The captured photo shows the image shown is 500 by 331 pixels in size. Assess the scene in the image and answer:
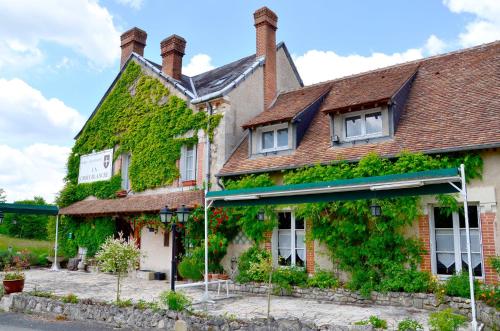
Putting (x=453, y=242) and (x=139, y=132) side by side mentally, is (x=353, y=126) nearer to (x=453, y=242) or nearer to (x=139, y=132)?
(x=453, y=242)

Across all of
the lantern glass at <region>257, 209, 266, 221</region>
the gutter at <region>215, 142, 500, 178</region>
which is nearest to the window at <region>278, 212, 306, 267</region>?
the lantern glass at <region>257, 209, 266, 221</region>

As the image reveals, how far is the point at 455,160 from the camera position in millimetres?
10250

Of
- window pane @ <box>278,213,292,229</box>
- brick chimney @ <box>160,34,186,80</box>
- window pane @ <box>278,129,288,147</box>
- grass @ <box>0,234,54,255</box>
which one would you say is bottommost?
grass @ <box>0,234,54,255</box>

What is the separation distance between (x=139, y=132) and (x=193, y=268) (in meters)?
6.99

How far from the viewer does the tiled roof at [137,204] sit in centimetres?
1464

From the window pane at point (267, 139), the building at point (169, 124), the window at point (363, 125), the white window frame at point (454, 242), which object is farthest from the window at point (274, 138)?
the white window frame at point (454, 242)

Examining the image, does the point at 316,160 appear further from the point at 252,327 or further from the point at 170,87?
the point at 170,87

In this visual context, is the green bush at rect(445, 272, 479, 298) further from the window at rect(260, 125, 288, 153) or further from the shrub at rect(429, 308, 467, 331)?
the window at rect(260, 125, 288, 153)

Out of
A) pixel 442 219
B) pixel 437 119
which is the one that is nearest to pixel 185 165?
pixel 437 119

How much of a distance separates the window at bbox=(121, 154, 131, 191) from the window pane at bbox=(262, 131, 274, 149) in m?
7.04

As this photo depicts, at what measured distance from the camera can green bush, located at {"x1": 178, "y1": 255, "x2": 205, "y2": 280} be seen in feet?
45.8

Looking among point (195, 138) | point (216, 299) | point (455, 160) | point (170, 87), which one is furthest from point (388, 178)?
point (170, 87)

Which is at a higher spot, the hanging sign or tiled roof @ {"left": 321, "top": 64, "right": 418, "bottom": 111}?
tiled roof @ {"left": 321, "top": 64, "right": 418, "bottom": 111}

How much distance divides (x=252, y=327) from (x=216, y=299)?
12.1ft
